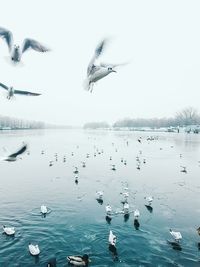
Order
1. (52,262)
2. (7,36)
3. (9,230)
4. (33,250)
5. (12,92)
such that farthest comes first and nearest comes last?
(9,230)
(33,250)
(52,262)
(12,92)
(7,36)

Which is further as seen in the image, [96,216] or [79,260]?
[96,216]

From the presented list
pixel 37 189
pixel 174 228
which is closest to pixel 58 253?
pixel 174 228

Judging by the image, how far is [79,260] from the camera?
53.8 ft

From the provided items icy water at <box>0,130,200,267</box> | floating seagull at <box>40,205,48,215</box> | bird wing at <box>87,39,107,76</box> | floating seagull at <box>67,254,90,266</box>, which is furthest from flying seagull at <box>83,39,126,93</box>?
floating seagull at <box>40,205,48,215</box>

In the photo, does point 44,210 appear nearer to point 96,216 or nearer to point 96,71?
point 96,216

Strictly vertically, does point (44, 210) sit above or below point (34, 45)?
below

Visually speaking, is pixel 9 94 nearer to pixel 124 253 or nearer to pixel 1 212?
pixel 124 253

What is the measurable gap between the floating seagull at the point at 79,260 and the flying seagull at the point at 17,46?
11613 millimetres

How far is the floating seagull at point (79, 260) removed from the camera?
16.3 m

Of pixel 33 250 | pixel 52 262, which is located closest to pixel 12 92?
pixel 52 262

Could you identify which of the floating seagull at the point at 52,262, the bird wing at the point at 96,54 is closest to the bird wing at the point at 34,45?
the bird wing at the point at 96,54

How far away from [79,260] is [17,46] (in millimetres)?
11721

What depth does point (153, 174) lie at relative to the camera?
39312mm

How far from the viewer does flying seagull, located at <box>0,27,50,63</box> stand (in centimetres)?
786
